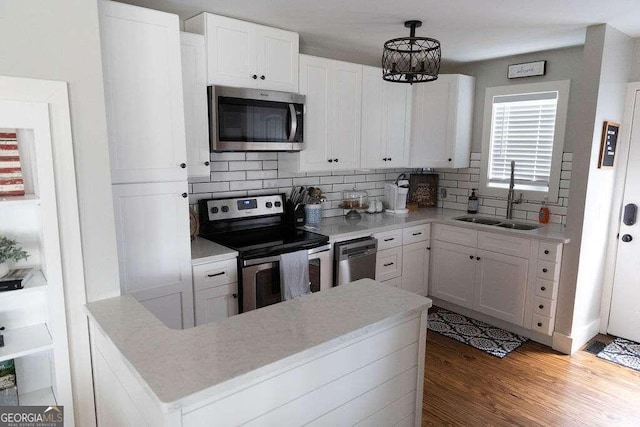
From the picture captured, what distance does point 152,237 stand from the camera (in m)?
2.33

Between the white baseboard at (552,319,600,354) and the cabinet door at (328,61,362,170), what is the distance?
2.12 metres

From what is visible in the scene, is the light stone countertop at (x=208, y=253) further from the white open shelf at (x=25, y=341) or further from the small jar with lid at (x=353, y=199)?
the small jar with lid at (x=353, y=199)

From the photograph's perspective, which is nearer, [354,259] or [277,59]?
[277,59]

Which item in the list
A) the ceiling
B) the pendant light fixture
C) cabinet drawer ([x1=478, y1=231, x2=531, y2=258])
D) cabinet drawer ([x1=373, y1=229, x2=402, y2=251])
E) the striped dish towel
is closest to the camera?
the striped dish towel

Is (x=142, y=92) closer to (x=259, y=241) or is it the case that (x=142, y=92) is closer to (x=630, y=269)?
(x=259, y=241)

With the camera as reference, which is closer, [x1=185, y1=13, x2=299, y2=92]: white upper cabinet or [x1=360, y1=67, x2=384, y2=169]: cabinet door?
[x1=185, y1=13, x2=299, y2=92]: white upper cabinet

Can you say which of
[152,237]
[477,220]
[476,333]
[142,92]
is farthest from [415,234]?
[142,92]

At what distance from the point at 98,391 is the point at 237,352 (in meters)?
0.79

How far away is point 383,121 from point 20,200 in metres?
3.03

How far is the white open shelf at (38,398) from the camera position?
1.63m

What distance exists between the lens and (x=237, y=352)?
4.14ft

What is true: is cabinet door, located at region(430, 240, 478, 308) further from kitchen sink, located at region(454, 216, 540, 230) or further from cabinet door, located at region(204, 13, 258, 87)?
cabinet door, located at region(204, 13, 258, 87)

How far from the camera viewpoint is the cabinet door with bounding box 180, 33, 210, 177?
2.58 m

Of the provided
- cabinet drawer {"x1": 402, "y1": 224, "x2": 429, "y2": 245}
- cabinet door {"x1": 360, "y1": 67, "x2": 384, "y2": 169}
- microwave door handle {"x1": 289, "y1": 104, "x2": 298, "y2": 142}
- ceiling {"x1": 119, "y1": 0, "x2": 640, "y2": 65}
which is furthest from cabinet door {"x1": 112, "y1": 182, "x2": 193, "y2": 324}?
cabinet drawer {"x1": 402, "y1": 224, "x2": 429, "y2": 245}
